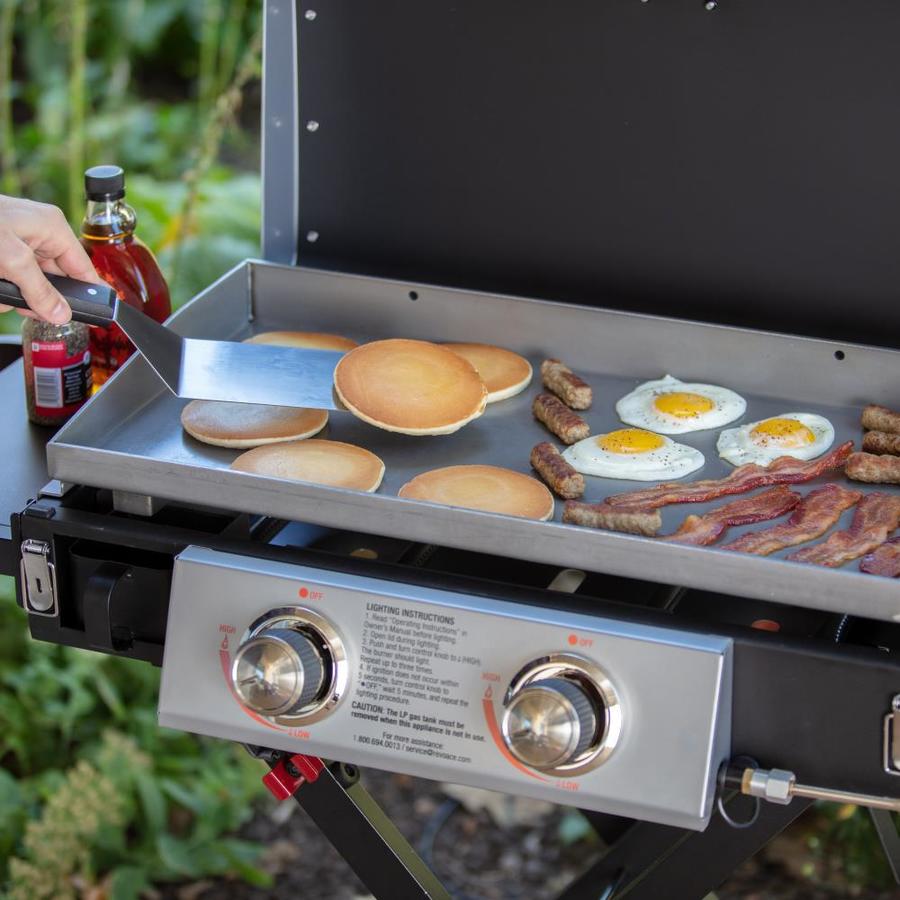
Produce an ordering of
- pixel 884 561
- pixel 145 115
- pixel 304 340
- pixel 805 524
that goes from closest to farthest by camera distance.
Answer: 1. pixel 884 561
2. pixel 805 524
3. pixel 304 340
4. pixel 145 115

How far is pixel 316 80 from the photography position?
91.0 inches

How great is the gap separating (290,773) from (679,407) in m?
0.82

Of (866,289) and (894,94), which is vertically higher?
(894,94)

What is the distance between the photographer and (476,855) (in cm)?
349

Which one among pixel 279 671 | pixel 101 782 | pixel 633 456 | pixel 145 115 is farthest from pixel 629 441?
pixel 145 115

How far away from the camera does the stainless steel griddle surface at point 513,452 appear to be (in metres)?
1.50

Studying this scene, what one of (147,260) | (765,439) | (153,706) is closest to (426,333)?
(147,260)

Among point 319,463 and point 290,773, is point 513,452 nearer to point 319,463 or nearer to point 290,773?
point 319,463

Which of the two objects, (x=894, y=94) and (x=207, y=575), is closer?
(x=207, y=575)

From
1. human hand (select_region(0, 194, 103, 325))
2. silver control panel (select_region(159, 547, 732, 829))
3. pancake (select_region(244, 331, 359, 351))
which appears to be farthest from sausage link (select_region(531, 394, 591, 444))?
human hand (select_region(0, 194, 103, 325))

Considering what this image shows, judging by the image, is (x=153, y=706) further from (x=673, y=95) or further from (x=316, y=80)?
(x=673, y=95)

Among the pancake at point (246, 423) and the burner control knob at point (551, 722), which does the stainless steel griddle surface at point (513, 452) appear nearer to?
the pancake at point (246, 423)

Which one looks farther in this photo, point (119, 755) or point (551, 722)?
point (119, 755)

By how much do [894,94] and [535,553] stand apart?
1.03 meters
